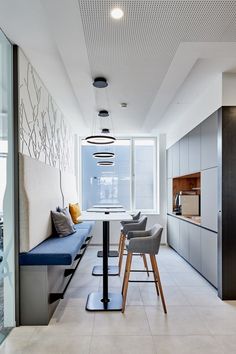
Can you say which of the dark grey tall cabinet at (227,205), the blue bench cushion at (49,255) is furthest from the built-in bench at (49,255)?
the dark grey tall cabinet at (227,205)

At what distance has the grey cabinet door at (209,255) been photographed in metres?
3.55

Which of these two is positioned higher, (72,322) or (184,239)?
(184,239)

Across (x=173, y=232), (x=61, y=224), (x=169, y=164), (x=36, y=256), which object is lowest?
(x=173, y=232)

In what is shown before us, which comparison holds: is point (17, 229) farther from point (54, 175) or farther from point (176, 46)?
point (176, 46)

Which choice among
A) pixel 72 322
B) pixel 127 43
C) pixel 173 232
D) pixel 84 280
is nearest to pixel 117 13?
pixel 127 43

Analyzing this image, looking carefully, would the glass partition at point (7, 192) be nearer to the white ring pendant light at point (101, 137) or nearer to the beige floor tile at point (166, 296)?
the white ring pendant light at point (101, 137)

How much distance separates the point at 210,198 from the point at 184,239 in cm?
159

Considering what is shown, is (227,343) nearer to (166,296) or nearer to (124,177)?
(166,296)

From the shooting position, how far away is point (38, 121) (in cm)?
346

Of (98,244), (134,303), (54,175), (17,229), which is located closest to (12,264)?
Answer: (17,229)

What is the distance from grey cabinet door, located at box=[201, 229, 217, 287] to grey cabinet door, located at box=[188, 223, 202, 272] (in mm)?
179

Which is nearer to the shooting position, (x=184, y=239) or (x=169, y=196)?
(x=184, y=239)

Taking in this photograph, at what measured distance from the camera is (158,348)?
7.58 feet

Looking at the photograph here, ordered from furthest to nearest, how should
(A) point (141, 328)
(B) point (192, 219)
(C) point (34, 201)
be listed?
(B) point (192, 219)
(C) point (34, 201)
(A) point (141, 328)
